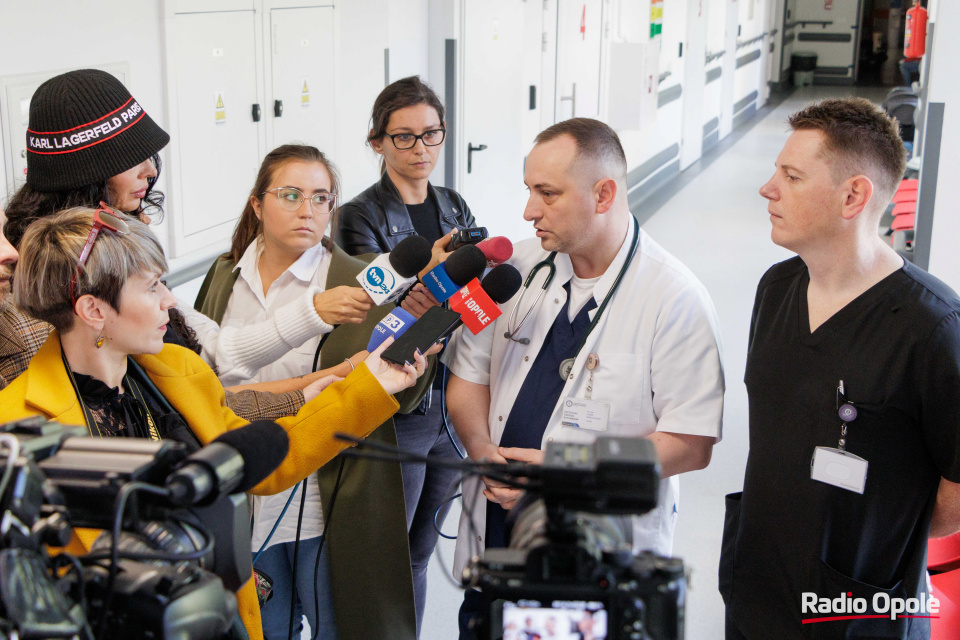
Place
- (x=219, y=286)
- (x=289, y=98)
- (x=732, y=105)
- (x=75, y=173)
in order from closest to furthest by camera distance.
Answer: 1. (x=75, y=173)
2. (x=219, y=286)
3. (x=289, y=98)
4. (x=732, y=105)

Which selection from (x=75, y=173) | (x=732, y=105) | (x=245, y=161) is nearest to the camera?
(x=75, y=173)

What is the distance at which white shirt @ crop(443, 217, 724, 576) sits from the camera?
1.71m

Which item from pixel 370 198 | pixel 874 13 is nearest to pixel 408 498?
pixel 370 198

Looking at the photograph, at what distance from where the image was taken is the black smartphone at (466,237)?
1967 mm

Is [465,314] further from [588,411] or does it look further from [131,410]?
[131,410]

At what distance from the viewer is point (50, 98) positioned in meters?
1.76

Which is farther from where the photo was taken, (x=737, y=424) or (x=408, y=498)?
(x=737, y=424)

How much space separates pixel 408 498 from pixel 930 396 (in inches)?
52.5

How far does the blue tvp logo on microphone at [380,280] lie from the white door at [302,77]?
7.54 feet

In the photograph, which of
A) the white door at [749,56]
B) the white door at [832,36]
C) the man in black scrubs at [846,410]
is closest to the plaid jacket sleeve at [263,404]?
the man in black scrubs at [846,410]

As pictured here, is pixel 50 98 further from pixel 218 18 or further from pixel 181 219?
pixel 218 18

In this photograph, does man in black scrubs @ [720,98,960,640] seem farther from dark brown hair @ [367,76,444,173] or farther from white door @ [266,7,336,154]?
white door @ [266,7,336,154]

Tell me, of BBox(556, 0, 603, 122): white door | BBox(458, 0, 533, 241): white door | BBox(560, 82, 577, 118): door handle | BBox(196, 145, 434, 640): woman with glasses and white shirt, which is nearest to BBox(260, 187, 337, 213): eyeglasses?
BBox(196, 145, 434, 640): woman with glasses and white shirt

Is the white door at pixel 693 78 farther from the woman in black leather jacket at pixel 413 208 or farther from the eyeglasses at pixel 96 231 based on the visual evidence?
the eyeglasses at pixel 96 231
